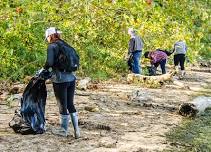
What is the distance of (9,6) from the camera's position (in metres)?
13.8

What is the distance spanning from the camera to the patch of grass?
8.40 meters

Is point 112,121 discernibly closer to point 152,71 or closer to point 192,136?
point 192,136

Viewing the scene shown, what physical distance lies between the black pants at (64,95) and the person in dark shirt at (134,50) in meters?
8.56

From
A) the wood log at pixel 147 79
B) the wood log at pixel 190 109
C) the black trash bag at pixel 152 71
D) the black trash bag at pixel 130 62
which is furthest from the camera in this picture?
the black trash bag at pixel 152 71

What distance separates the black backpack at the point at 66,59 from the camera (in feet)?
26.1

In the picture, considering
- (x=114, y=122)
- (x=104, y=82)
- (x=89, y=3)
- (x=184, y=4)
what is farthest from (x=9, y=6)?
(x=184, y=4)

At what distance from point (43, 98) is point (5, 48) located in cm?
486

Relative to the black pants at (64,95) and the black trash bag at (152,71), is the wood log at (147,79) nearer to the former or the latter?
the black trash bag at (152,71)

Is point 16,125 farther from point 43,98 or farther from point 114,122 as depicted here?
point 114,122

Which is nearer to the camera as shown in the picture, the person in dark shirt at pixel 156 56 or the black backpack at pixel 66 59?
the black backpack at pixel 66 59

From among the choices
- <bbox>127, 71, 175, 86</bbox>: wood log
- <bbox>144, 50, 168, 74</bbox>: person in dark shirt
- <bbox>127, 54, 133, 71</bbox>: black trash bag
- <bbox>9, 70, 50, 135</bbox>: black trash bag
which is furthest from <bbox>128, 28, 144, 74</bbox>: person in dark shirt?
<bbox>9, 70, 50, 135</bbox>: black trash bag

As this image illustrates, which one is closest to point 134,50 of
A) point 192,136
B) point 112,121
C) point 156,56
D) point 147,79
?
point 147,79

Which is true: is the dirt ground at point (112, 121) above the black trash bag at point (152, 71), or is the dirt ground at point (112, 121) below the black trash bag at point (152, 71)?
below

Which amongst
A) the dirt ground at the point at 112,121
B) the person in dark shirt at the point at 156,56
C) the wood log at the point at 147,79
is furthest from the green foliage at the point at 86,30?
the dirt ground at the point at 112,121
